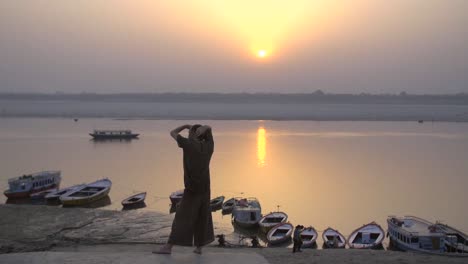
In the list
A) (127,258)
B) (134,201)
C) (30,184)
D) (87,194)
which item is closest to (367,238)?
(134,201)

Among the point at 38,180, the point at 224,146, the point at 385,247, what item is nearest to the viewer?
the point at 385,247

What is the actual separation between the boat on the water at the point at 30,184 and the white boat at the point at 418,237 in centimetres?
1846

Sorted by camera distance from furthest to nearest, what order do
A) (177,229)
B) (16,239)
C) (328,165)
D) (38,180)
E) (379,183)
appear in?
(328,165), (379,183), (38,180), (16,239), (177,229)

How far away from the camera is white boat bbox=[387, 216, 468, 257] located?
661 inches

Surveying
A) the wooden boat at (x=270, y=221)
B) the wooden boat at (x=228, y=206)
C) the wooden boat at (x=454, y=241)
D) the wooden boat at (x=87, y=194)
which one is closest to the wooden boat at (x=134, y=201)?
the wooden boat at (x=87, y=194)

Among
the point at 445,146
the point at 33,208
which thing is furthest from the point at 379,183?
the point at 445,146

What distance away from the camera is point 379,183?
109 ft

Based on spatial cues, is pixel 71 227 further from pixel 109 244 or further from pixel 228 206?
pixel 228 206

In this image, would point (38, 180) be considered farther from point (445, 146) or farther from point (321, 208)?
point (445, 146)

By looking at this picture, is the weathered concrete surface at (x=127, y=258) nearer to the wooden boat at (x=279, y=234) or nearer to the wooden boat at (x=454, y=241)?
the wooden boat at (x=279, y=234)

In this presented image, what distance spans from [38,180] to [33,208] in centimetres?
1308

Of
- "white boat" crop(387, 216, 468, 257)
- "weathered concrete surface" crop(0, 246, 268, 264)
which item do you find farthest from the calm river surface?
"weathered concrete surface" crop(0, 246, 268, 264)

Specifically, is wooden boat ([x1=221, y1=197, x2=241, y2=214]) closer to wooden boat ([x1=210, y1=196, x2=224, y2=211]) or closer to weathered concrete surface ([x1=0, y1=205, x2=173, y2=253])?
wooden boat ([x1=210, y1=196, x2=224, y2=211])

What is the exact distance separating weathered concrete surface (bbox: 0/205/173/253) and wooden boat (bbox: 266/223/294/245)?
4.50 m
